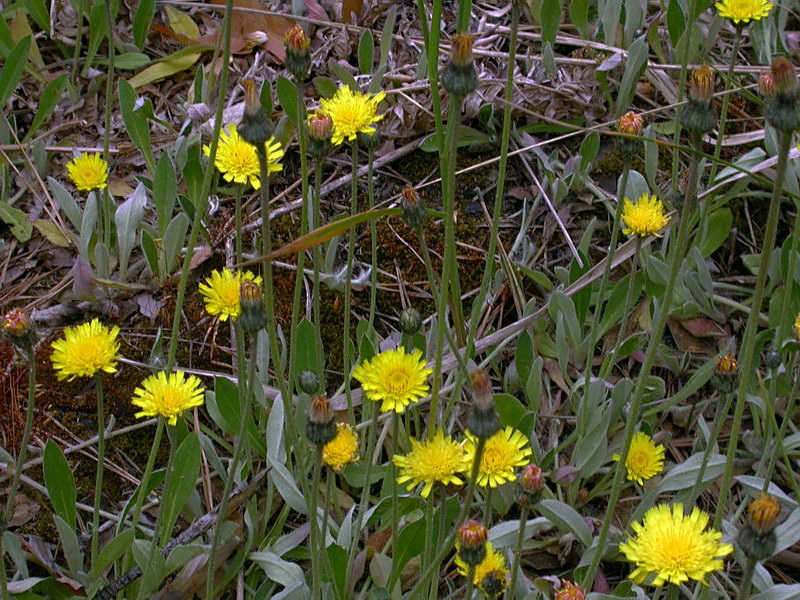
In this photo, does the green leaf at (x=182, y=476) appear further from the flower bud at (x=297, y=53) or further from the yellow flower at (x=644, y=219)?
the yellow flower at (x=644, y=219)

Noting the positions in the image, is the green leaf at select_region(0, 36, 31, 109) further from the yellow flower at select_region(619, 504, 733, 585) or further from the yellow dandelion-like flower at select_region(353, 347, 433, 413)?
the yellow flower at select_region(619, 504, 733, 585)

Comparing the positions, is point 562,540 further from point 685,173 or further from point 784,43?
point 784,43

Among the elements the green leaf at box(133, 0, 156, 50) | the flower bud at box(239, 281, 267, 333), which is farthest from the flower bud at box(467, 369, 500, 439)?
the green leaf at box(133, 0, 156, 50)

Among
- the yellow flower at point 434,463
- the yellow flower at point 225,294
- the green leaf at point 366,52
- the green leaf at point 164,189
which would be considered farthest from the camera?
the green leaf at point 366,52

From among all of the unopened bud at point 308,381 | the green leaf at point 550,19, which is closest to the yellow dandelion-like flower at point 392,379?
the unopened bud at point 308,381

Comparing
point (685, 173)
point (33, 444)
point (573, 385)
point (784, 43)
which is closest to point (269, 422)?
point (33, 444)

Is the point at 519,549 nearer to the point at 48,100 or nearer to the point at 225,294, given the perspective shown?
the point at 225,294
